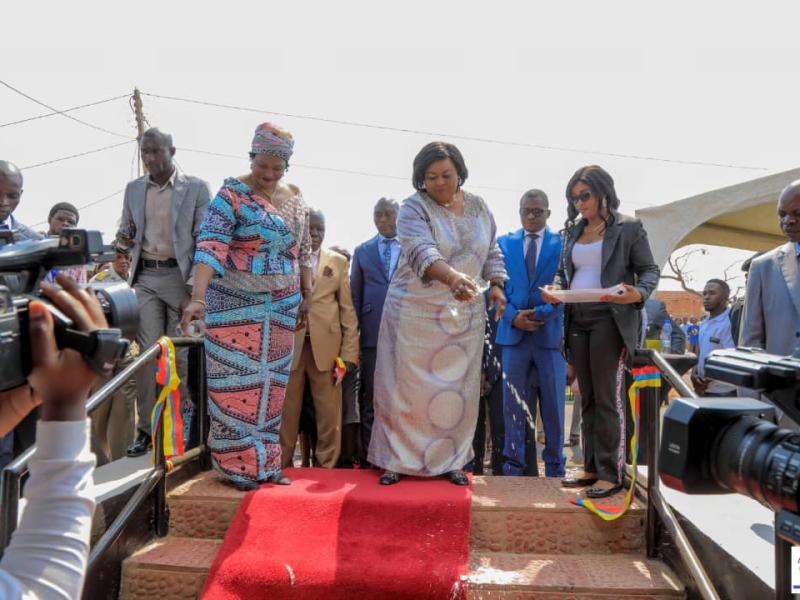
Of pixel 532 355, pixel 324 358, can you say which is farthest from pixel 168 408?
pixel 532 355

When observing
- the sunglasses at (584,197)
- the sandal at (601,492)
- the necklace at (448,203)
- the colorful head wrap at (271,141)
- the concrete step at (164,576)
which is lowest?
the concrete step at (164,576)

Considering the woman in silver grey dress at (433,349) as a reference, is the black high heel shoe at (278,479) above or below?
below

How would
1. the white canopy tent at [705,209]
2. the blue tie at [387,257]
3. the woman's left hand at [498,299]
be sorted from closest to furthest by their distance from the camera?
the woman's left hand at [498,299] < the blue tie at [387,257] < the white canopy tent at [705,209]

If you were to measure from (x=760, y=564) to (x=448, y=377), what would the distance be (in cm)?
178

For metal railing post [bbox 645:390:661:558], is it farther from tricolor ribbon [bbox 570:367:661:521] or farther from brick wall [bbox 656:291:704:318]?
brick wall [bbox 656:291:704:318]

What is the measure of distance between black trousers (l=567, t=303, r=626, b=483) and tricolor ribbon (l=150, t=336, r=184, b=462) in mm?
2142

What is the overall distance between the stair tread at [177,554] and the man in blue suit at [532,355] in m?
1.97

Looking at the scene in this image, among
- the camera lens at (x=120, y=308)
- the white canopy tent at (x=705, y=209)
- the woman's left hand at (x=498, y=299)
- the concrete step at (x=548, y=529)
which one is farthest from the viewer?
the white canopy tent at (x=705, y=209)

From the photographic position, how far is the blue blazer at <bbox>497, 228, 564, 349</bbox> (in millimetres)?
4371

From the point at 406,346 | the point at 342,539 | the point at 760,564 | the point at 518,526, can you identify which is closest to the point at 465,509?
the point at 518,526

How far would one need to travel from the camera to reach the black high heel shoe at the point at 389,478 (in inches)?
143

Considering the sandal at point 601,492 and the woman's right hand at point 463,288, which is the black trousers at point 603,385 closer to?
the sandal at point 601,492

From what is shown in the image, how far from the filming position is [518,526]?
3.28m

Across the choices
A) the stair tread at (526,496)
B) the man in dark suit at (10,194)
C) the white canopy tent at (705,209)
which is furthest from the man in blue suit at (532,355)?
the white canopy tent at (705,209)
